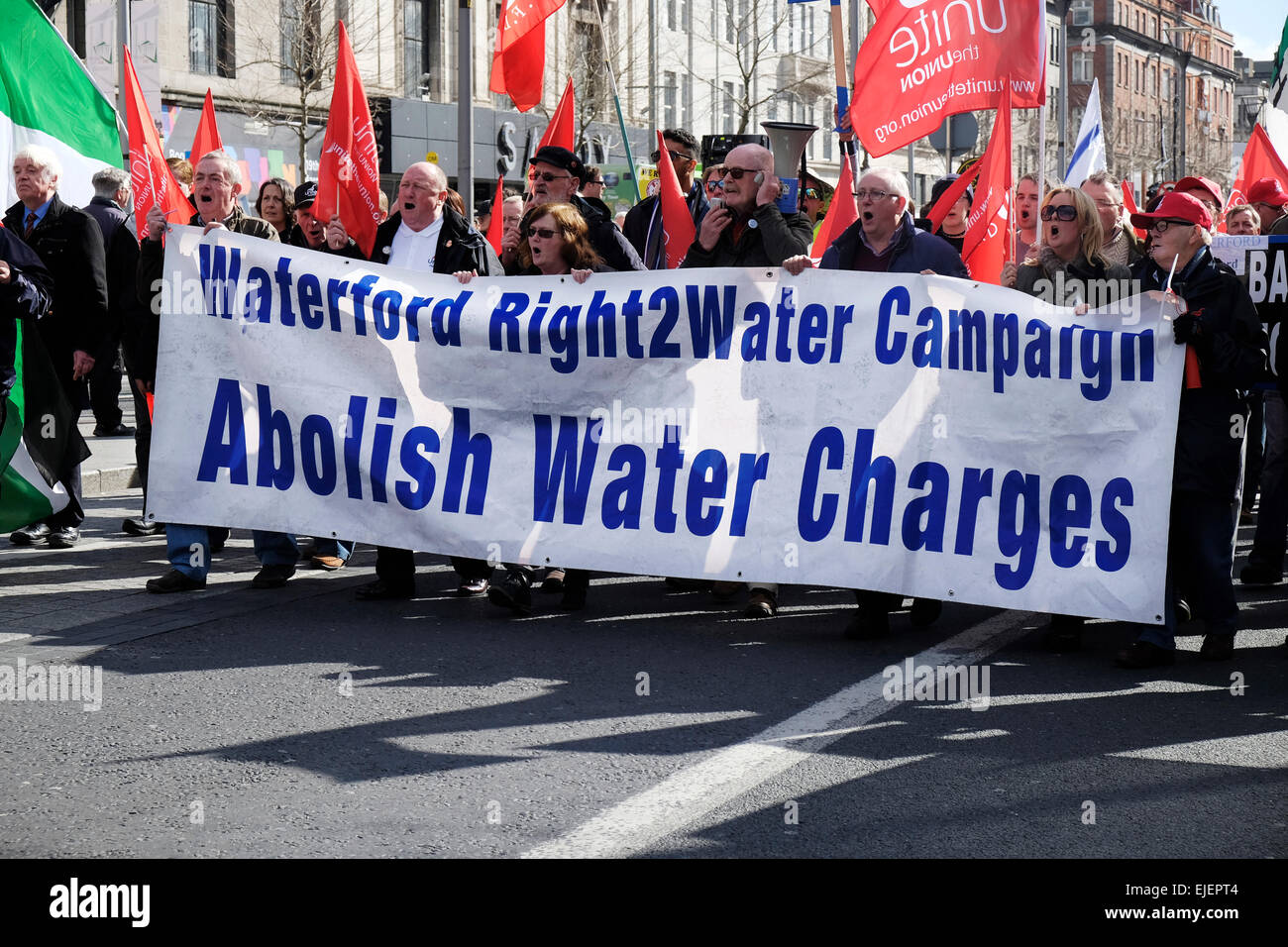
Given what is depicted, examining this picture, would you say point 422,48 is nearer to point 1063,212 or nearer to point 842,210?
point 842,210

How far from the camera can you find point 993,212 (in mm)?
9070

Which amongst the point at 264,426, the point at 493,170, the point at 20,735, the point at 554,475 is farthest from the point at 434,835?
the point at 493,170

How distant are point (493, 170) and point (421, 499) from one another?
96.3ft

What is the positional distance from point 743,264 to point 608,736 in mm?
2982

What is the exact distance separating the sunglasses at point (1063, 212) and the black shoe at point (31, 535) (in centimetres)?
585

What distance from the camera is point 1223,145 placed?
98.1 m

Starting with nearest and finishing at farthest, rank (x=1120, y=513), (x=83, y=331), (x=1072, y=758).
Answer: (x=1072, y=758) < (x=1120, y=513) < (x=83, y=331)

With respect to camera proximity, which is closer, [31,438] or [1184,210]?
[1184,210]

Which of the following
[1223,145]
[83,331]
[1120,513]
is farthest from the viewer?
[1223,145]

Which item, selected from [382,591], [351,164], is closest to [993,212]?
[351,164]

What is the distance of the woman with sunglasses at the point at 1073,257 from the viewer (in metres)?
6.96

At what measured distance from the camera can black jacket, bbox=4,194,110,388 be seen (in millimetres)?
9148

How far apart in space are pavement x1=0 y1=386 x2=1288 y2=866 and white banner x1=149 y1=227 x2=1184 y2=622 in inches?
16.1
